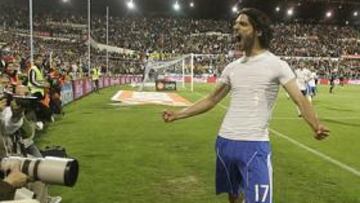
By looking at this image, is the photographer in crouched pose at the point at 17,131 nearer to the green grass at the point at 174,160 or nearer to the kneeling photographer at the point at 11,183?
the green grass at the point at 174,160

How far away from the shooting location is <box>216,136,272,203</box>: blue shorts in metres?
4.48

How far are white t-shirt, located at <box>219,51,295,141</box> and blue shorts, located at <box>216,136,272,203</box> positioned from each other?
7cm

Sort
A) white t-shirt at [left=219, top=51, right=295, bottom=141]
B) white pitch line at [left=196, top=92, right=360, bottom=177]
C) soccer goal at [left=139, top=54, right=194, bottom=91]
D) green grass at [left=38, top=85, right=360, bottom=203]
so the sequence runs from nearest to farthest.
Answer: white t-shirt at [left=219, top=51, right=295, bottom=141] < green grass at [left=38, top=85, right=360, bottom=203] < white pitch line at [left=196, top=92, right=360, bottom=177] < soccer goal at [left=139, top=54, right=194, bottom=91]

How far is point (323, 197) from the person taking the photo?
809cm

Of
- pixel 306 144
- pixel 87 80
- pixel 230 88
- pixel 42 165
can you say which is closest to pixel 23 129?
pixel 230 88

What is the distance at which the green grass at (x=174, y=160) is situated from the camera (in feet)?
26.9

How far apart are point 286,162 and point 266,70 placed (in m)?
6.50

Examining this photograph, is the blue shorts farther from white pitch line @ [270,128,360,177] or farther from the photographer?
white pitch line @ [270,128,360,177]

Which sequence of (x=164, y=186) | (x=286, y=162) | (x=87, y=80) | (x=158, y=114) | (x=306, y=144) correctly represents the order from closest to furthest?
1. (x=164, y=186)
2. (x=286, y=162)
3. (x=306, y=144)
4. (x=158, y=114)
5. (x=87, y=80)

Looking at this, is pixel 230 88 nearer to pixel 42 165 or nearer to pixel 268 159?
pixel 268 159

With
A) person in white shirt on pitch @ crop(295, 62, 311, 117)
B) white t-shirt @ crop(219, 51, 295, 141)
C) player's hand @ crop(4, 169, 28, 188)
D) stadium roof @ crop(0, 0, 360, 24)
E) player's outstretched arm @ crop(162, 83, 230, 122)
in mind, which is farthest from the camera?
stadium roof @ crop(0, 0, 360, 24)

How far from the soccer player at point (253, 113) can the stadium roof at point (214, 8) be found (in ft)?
230

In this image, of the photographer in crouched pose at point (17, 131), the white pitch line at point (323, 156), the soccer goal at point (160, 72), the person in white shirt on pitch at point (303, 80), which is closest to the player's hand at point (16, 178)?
the photographer in crouched pose at point (17, 131)

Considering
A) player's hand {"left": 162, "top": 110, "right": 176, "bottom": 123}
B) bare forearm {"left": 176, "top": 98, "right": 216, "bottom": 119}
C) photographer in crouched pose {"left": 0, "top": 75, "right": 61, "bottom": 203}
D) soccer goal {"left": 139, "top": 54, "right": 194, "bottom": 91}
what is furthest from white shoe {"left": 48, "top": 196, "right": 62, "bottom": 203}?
soccer goal {"left": 139, "top": 54, "right": 194, "bottom": 91}
